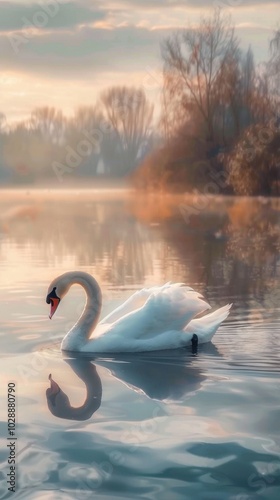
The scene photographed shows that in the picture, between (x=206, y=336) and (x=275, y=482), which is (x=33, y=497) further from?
(x=206, y=336)

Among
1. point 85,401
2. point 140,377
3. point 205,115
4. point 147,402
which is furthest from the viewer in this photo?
point 205,115

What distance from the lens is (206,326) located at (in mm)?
8453

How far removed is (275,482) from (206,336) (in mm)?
3682

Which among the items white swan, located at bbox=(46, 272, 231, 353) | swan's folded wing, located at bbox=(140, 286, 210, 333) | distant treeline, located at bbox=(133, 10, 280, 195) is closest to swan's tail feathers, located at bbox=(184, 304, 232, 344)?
white swan, located at bbox=(46, 272, 231, 353)

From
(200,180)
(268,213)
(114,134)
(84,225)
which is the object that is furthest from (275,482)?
(114,134)

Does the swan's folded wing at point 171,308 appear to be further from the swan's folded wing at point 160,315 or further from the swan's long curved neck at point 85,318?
the swan's long curved neck at point 85,318

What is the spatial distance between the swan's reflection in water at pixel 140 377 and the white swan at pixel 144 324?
119 millimetres


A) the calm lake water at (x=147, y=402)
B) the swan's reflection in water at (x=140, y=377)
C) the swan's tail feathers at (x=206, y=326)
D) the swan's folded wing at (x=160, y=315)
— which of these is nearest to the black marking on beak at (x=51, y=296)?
the calm lake water at (x=147, y=402)

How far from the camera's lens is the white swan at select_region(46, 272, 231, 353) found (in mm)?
8039

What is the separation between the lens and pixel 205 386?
6.66 metres

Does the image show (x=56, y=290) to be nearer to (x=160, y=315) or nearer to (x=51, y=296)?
(x=51, y=296)

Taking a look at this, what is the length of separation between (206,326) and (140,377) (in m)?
1.52

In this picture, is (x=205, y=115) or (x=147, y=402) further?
(x=205, y=115)

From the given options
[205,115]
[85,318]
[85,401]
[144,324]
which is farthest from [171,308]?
[205,115]
